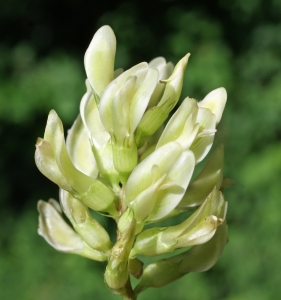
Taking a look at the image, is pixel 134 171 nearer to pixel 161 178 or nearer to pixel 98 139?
pixel 161 178

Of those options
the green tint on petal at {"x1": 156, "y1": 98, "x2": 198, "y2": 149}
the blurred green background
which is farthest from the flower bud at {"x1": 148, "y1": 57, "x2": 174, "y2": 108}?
the blurred green background

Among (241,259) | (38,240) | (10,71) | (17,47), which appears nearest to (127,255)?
(241,259)

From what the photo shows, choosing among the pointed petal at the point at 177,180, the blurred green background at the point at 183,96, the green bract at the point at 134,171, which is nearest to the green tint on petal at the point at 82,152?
the green bract at the point at 134,171

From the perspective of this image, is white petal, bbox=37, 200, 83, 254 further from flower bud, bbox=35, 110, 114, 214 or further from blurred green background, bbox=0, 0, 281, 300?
blurred green background, bbox=0, 0, 281, 300

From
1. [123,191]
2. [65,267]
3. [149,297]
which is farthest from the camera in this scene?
[65,267]

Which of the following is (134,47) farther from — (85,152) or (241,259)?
(85,152)

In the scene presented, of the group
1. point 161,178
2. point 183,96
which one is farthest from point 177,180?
point 183,96

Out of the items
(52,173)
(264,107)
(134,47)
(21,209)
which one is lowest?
(21,209)
